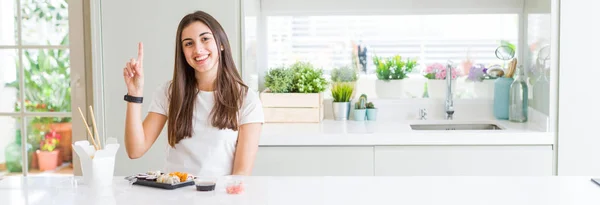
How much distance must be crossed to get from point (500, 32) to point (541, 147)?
938mm

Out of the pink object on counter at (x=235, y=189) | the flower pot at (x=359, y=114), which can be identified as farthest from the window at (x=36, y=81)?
the pink object on counter at (x=235, y=189)

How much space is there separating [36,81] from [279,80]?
4.20ft

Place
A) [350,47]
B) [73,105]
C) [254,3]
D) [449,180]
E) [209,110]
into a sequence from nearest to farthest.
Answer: [449,180] → [209,110] → [73,105] → [254,3] → [350,47]

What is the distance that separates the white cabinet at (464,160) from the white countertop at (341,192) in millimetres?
1063

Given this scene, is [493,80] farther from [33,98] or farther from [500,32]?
[33,98]

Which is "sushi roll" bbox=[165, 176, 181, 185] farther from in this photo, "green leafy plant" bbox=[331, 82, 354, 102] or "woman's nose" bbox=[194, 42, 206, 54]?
"green leafy plant" bbox=[331, 82, 354, 102]

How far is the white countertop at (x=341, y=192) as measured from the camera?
2107 millimetres

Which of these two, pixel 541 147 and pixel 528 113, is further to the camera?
pixel 528 113

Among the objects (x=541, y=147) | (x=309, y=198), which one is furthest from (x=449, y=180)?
(x=541, y=147)

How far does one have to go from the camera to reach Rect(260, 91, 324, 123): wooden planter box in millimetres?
3854

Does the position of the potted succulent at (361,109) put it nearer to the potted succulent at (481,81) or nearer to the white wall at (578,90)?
Answer: the potted succulent at (481,81)

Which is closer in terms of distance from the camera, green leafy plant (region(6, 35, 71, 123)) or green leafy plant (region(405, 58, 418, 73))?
green leafy plant (region(6, 35, 71, 123))

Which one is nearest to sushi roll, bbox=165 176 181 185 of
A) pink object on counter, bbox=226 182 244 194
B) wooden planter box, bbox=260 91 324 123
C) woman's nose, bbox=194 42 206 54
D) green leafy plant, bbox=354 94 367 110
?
pink object on counter, bbox=226 182 244 194

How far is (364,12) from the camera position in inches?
167
